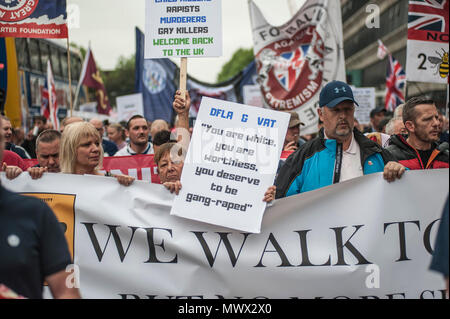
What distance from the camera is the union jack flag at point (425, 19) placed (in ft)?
20.9

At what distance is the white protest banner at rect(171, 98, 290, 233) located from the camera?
13.1 ft

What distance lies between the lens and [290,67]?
303 inches

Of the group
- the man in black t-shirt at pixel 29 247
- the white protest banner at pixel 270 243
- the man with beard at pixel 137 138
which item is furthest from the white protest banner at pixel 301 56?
the man in black t-shirt at pixel 29 247

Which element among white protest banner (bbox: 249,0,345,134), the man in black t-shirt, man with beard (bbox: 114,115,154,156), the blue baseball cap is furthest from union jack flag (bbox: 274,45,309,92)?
the man in black t-shirt

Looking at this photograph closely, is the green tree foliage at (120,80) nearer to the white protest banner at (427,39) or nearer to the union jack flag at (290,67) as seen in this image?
the union jack flag at (290,67)

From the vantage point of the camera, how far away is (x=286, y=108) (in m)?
7.68

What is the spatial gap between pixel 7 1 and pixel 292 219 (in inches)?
168

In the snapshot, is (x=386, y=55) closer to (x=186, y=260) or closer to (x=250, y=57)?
(x=186, y=260)

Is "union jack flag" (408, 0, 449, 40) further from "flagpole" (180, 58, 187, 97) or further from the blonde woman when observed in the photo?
the blonde woman

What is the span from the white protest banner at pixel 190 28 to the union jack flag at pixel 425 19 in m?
2.54

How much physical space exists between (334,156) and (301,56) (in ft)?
12.2

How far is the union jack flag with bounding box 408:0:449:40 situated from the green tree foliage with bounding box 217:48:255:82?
77790 millimetres

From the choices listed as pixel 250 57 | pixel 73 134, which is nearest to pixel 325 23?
pixel 73 134

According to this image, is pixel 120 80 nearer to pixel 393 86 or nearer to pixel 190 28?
pixel 393 86
